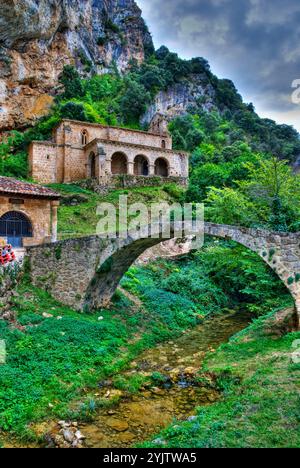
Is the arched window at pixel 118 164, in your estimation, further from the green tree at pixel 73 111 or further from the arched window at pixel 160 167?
the green tree at pixel 73 111

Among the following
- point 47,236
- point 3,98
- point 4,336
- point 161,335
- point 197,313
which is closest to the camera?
point 4,336

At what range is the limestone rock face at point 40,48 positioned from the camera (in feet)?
101

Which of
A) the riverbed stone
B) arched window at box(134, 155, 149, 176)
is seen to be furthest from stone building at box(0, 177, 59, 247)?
arched window at box(134, 155, 149, 176)

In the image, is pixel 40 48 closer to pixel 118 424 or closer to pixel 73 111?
pixel 73 111

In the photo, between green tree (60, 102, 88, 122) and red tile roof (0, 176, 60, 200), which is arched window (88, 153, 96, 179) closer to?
green tree (60, 102, 88, 122)

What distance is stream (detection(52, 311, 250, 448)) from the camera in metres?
7.00

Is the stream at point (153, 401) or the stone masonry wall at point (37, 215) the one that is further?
the stone masonry wall at point (37, 215)

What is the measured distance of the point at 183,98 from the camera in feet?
208

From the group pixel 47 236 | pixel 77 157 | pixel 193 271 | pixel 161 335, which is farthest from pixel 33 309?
pixel 77 157

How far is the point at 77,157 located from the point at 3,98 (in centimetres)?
910

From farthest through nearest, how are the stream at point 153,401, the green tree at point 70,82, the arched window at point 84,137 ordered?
the green tree at point 70,82, the arched window at point 84,137, the stream at point 153,401

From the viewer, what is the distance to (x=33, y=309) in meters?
12.6
